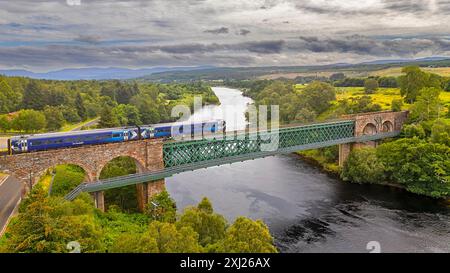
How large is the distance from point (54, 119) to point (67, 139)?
A: 4481cm

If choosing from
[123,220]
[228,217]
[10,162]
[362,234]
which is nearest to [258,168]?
[228,217]

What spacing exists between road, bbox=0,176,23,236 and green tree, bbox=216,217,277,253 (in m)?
18.2

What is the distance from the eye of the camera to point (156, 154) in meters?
44.2

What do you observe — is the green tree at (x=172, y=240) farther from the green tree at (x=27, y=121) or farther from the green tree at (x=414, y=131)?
the green tree at (x=27, y=121)

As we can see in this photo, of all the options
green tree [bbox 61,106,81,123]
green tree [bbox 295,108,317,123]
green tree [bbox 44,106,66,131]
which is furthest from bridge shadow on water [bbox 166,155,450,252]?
green tree [bbox 61,106,81,123]

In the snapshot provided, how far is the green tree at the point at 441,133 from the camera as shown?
5684cm

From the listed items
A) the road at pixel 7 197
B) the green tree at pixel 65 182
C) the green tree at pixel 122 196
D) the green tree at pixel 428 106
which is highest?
the green tree at pixel 428 106

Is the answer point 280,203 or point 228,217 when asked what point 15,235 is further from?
point 280,203

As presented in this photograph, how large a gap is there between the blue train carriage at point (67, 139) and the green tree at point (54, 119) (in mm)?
42213

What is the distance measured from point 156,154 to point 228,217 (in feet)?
33.6

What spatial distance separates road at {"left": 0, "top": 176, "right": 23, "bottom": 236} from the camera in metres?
34.0

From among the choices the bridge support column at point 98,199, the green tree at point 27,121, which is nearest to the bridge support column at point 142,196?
the bridge support column at point 98,199

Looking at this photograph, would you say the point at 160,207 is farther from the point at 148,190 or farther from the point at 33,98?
the point at 33,98
